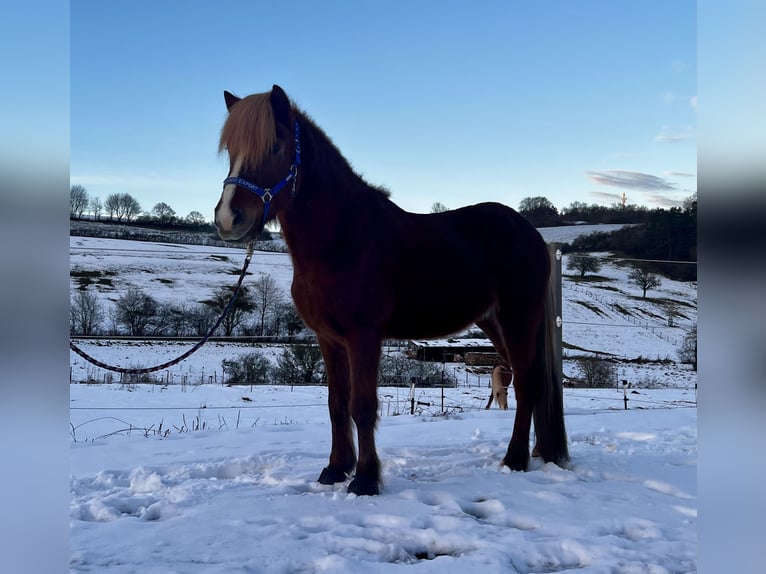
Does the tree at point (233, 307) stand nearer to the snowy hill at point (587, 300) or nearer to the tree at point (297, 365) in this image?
the snowy hill at point (587, 300)

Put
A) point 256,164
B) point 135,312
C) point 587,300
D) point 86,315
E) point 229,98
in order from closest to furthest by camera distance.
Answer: point 256,164
point 229,98
point 86,315
point 135,312
point 587,300

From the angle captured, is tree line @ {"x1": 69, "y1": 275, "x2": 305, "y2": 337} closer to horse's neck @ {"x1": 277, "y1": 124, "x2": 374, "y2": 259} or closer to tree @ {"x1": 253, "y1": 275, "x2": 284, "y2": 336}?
tree @ {"x1": 253, "y1": 275, "x2": 284, "y2": 336}

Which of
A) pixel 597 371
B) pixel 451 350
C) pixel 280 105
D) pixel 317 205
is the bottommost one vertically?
pixel 597 371

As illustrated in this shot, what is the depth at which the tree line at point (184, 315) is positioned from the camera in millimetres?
15852

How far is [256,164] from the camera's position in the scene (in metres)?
2.96

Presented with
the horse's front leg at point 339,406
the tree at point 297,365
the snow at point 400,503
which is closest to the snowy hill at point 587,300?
the tree at point 297,365

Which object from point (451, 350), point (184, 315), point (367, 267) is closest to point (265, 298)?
point (184, 315)

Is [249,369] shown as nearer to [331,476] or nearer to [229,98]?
[331,476]

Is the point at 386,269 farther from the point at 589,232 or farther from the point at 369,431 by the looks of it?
the point at 589,232

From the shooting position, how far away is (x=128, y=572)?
6.59ft

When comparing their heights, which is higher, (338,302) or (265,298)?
(338,302)

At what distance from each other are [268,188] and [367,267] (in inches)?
29.9

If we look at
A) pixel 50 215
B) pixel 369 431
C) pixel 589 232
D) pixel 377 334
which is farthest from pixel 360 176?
pixel 589 232

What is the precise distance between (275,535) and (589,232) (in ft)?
63.4
